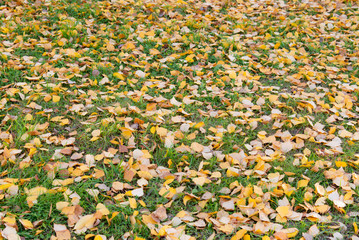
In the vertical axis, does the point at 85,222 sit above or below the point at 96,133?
below

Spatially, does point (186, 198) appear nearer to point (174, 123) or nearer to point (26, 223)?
point (174, 123)

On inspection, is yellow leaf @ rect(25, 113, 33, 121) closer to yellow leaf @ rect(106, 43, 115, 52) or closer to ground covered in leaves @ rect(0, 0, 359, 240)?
ground covered in leaves @ rect(0, 0, 359, 240)

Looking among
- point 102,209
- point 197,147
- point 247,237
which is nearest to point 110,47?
point 197,147

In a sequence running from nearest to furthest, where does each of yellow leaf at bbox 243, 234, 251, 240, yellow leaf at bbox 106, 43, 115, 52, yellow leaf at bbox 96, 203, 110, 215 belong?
1. yellow leaf at bbox 243, 234, 251, 240
2. yellow leaf at bbox 96, 203, 110, 215
3. yellow leaf at bbox 106, 43, 115, 52

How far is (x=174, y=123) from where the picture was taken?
2.82m

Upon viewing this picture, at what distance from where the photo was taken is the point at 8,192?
210 centimetres

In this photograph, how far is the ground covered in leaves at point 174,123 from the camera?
6.76ft

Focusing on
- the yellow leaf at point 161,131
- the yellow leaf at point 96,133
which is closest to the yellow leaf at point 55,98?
the yellow leaf at point 96,133

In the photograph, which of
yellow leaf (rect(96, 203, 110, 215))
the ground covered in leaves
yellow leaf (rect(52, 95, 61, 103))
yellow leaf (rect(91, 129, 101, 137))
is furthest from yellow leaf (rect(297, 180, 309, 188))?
yellow leaf (rect(52, 95, 61, 103))

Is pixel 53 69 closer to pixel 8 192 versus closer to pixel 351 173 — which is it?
pixel 8 192

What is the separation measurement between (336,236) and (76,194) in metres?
1.62

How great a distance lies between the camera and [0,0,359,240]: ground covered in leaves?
206 centimetres

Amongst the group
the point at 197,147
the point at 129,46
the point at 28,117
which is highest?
the point at 129,46

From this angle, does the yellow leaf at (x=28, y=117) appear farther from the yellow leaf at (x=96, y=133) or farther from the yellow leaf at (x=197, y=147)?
the yellow leaf at (x=197, y=147)
